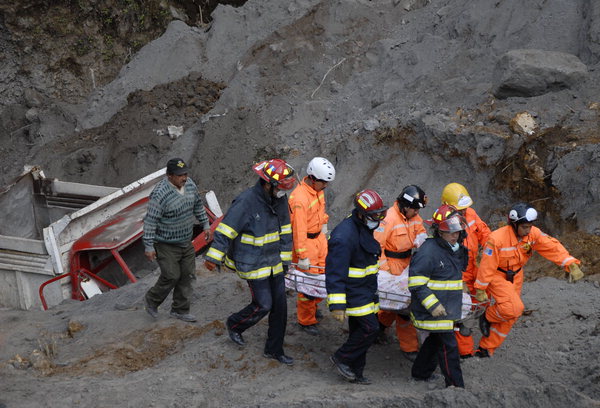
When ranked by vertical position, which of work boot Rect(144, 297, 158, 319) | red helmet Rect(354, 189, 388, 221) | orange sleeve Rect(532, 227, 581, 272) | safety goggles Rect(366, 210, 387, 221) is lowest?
work boot Rect(144, 297, 158, 319)

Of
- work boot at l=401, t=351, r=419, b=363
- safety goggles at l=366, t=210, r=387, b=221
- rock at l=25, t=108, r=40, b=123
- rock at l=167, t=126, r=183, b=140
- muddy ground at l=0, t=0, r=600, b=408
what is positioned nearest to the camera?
safety goggles at l=366, t=210, r=387, b=221

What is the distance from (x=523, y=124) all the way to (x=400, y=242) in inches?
167

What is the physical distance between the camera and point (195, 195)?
6520mm

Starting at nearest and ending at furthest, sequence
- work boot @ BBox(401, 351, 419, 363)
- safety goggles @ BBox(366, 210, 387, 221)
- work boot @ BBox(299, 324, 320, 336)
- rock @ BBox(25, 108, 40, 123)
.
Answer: safety goggles @ BBox(366, 210, 387, 221), work boot @ BBox(401, 351, 419, 363), work boot @ BBox(299, 324, 320, 336), rock @ BBox(25, 108, 40, 123)

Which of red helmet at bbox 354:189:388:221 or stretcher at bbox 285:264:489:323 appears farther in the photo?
stretcher at bbox 285:264:489:323

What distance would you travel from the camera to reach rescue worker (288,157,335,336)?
6.22 meters

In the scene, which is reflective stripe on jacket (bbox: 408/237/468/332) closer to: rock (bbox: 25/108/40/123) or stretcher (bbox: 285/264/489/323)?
stretcher (bbox: 285/264/489/323)

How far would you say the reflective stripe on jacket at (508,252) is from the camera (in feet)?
18.6

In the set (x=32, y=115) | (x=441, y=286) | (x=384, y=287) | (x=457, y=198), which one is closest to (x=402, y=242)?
(x=384, y=287)

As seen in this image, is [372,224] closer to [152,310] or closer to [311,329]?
[311,329]

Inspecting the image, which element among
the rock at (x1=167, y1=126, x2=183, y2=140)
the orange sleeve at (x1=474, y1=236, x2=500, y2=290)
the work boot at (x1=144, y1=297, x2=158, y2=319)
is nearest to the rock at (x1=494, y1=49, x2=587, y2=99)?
the orange sleeve at (x1=474, y1=236, x2=500, y2=290)

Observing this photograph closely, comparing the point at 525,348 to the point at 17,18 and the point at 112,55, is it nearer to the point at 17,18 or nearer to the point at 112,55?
the point at 112,55

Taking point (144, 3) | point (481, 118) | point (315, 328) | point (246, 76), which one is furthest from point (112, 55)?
point (315, 328)

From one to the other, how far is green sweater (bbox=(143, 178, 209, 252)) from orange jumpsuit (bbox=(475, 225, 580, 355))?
281cm
